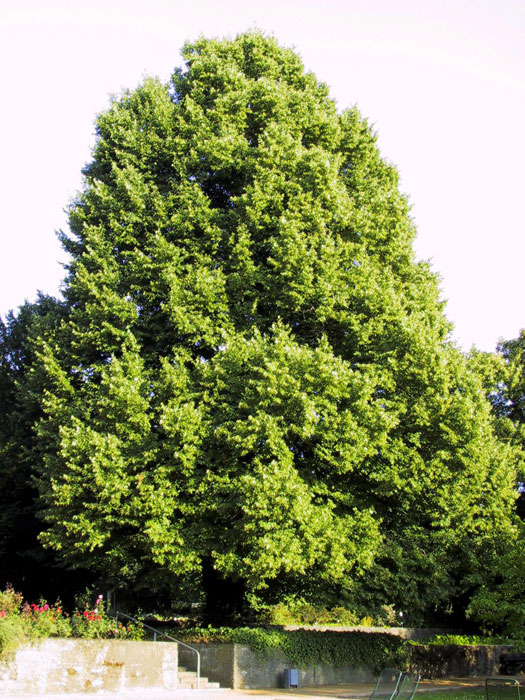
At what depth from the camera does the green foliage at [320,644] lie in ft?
60.2

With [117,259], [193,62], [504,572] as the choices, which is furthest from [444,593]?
[193,62]

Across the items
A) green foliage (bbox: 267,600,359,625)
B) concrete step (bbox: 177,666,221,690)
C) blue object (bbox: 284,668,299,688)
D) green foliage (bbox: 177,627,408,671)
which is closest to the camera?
concrete step (bbox: 177,666,221,690)

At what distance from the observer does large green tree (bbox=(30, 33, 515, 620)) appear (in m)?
17.3

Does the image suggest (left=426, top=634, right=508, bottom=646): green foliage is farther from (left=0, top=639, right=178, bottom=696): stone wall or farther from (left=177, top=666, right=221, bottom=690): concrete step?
(left=0, top=639, right=178, bottom=696): stone wall

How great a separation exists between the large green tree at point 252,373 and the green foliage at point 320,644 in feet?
4.45

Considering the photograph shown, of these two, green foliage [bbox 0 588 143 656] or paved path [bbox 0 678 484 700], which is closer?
green foliage [bbox 0 588 143 656]

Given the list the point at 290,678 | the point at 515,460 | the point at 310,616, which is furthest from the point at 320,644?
the point at 310,616

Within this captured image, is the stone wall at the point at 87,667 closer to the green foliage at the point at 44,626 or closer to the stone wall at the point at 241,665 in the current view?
the green foliage at the point at 44,626

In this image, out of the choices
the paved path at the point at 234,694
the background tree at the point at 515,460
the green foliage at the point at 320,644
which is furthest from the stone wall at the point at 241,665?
the background tree at the point at 515,460

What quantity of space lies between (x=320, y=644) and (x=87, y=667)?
7788mm

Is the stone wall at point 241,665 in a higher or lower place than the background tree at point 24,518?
lower

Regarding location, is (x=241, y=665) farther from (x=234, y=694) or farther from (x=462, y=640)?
(x=462, y=640)

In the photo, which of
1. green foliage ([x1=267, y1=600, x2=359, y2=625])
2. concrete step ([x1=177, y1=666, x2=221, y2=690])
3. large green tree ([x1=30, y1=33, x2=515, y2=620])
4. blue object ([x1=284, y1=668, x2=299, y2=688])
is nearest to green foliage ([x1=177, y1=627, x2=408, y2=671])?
blue object ([x1=284, y1=668, x2=299, y2=688])

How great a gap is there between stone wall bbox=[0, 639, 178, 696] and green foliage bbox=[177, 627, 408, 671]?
243 cm
